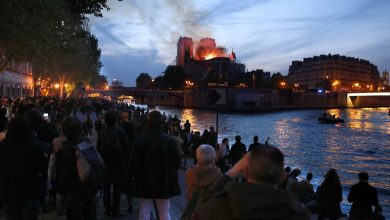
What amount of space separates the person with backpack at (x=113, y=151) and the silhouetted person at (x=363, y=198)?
18.4 feet

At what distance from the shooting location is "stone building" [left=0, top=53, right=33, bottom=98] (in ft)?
146

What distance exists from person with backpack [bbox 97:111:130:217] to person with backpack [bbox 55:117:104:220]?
1.82m

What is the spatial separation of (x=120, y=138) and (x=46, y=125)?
130 cm

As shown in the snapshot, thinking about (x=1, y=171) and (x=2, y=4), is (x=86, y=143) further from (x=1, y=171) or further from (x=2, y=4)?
(x=2, y=4)

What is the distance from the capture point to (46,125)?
307 inches

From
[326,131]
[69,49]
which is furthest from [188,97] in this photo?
[69,49]

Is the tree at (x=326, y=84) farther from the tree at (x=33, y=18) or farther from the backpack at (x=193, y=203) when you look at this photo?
the backpack at (x=193, y=203)

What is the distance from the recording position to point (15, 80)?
50344mm

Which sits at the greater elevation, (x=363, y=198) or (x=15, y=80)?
(x=15, y=80)

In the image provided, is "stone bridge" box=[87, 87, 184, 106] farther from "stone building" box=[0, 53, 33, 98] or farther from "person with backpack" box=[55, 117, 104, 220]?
"person with backpack" box=[55, 117, 104, 220]

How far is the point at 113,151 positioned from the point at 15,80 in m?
46.7

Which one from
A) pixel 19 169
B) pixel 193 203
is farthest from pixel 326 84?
pixel 193 203

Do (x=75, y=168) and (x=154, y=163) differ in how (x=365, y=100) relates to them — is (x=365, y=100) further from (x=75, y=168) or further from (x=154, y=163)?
(x=75, y=168)

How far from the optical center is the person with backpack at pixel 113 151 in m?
7.51
